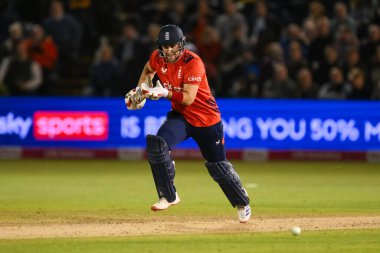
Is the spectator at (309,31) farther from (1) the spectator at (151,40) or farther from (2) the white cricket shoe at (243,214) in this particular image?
(2) the white cricket shoe at (243,214)

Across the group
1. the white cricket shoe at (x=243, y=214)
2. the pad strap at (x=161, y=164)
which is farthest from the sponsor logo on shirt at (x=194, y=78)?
the white cricket shoe at (x=243, y=214)

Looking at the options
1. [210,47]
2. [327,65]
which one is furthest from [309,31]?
[210,47]

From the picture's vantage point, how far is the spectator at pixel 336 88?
2108cm

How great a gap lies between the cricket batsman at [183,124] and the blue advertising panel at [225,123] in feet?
28.5

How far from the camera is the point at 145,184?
53.7 feet

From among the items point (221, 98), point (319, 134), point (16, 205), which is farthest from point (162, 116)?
point (16, 205)

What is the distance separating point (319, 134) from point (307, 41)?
3128 mm

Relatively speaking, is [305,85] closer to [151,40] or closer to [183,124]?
[151,40]

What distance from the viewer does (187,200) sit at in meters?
14.1

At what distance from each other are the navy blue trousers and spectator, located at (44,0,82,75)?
39.5 feet

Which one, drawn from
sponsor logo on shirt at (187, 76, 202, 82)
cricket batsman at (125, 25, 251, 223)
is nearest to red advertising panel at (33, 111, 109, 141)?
cricket batsman at (125, 25, 251, 223)

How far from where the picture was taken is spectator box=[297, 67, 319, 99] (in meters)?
21.1

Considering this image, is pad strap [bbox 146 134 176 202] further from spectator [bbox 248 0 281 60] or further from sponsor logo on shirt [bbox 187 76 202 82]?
spectator [bbox 248 0 281 60]

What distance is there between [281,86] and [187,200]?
7.70 m
